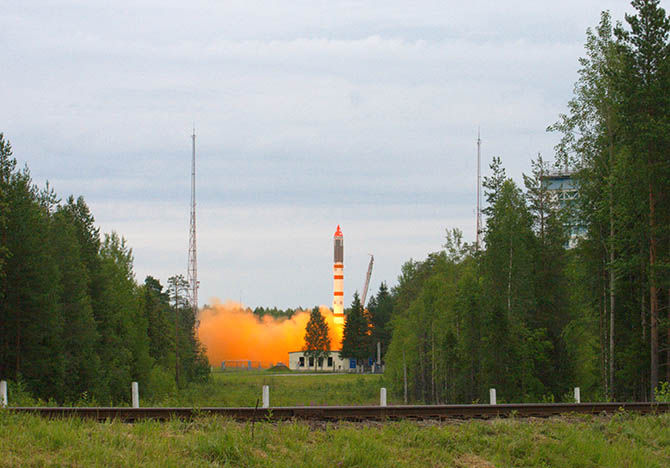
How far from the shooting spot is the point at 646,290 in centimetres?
3341

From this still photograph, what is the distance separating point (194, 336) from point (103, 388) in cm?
4971

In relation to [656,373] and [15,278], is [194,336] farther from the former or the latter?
[656,373]

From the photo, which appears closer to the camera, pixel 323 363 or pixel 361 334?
pixel 361 334

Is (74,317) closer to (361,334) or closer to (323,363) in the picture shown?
(361,334)

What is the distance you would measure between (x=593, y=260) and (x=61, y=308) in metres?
31.1

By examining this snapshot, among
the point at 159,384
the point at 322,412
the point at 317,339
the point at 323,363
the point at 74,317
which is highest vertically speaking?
the point at 74,317

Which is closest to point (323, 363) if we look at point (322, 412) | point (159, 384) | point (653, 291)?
point (159, 384)

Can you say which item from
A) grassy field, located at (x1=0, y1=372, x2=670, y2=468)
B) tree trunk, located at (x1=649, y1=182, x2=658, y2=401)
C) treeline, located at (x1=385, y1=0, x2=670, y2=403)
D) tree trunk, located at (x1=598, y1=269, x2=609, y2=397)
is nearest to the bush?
treeline, located at (x1=385, y1=0, x2=670, y2=403)

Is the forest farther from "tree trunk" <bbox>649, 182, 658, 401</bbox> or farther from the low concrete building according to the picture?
→ the low concrete building

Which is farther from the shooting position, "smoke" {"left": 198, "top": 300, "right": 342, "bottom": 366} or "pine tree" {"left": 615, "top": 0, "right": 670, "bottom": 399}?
"smoke" {"left": 198, "top": 300, "right": 342, "bottom": 366}

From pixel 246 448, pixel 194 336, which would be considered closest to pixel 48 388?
pixel 246 448

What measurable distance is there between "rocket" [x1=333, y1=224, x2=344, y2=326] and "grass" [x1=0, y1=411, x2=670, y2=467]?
14728 cm

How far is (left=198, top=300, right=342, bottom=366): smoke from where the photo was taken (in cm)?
15250

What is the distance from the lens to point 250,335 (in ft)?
578
